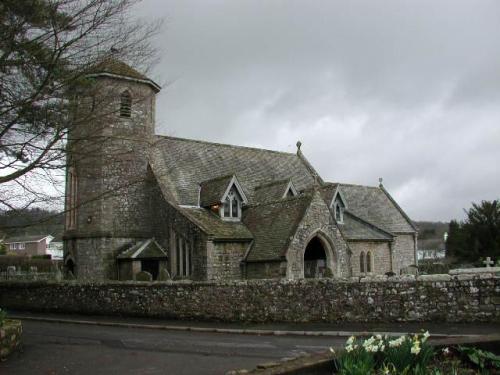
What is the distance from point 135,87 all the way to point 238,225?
27.3 ft

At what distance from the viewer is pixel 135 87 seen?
22359 millimetres

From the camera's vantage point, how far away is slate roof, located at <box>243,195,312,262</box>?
73.9ft

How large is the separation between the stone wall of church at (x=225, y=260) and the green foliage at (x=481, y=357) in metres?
16.3

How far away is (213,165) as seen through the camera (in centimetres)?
2958

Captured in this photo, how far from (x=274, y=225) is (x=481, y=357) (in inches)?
679

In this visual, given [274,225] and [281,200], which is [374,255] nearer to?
[281,200]

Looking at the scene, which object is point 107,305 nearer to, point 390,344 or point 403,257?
point 390,344

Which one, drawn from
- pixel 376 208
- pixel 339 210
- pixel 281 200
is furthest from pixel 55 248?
pixel 281 200

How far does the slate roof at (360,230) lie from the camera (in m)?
31.1

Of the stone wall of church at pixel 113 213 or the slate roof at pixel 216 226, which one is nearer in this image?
the slate roof at pixel 216 226

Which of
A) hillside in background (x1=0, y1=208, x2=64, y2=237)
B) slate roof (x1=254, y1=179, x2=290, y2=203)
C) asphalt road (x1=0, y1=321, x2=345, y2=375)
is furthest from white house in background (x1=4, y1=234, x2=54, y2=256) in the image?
hillside in background (x1=0, y1=208, x2=64, y2=237)

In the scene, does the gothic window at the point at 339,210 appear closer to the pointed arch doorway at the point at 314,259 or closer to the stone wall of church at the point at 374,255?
the stone wall of church at the point at 374,255

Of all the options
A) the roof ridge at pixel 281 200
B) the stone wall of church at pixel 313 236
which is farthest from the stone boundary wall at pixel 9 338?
the roof ridge at pixel 281 200

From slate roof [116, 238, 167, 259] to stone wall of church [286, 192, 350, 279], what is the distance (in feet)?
21.5
